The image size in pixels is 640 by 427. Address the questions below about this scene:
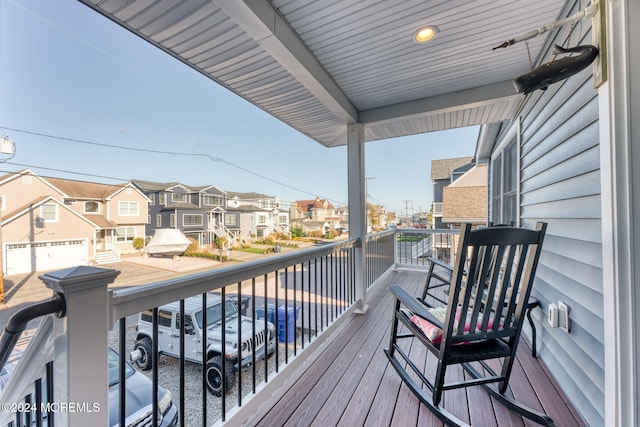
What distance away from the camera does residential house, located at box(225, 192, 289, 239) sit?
1.92 m

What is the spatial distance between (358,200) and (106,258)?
252 cm

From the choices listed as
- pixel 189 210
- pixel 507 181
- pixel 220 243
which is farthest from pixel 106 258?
pixel 507 181

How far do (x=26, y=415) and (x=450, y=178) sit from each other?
38.9ft

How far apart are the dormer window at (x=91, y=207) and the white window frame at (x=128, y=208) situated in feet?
0.27

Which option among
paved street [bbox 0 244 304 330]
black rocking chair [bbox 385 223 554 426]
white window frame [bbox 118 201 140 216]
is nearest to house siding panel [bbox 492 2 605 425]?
black rocking chair [bbox 385 223 554 426]

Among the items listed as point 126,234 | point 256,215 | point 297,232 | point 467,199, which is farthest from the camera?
point 467,199

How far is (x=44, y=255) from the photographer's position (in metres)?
0.89

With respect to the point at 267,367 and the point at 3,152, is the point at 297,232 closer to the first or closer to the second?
the point at 267,367

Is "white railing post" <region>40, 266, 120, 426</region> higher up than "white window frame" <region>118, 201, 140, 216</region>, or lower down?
lower down

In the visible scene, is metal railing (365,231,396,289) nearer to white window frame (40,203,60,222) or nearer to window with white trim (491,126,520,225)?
window with white trim (491,126,520,225)

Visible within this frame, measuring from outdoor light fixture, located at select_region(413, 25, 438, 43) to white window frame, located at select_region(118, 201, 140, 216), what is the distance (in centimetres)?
213

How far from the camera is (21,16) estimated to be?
1014mm

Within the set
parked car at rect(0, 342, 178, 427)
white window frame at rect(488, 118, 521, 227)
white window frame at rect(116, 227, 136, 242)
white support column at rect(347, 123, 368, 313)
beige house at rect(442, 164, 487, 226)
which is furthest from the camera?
beige house at rect(442, 164, 487, 226)

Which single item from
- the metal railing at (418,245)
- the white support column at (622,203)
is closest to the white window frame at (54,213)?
the white support column at (622,203)
